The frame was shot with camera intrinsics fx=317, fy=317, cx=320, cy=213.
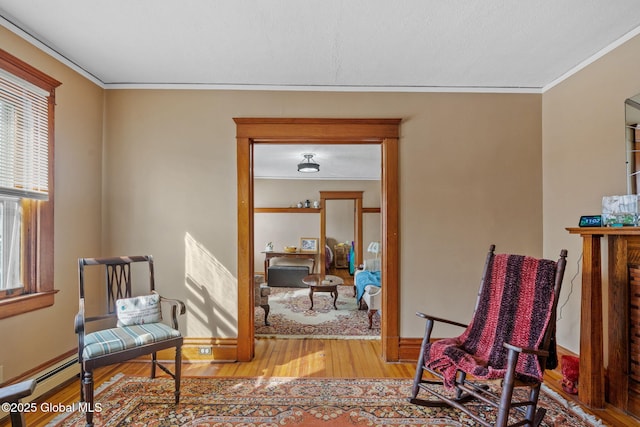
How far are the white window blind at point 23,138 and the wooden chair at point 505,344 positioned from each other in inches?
113

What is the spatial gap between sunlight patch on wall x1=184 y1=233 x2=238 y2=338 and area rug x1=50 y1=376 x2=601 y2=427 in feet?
1.54

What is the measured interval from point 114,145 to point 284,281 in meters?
4.32

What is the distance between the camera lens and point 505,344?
5.60 ft

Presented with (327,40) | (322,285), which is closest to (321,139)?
(327,40)

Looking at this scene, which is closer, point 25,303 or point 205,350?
point 25,303

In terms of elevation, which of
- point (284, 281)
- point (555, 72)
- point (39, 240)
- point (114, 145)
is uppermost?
point (555, 72)

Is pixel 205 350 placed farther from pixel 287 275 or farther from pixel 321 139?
pixel 287 275

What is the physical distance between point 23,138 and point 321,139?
86.9 inches

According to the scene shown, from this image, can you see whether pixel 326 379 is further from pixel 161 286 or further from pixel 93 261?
pixel 93 261

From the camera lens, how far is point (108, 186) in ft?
9.64

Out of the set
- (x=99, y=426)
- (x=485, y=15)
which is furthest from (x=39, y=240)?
(x=485, y=15)

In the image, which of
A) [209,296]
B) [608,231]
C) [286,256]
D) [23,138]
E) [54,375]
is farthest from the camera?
[286,256]

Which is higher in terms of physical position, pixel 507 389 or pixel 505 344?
pixel 505 344

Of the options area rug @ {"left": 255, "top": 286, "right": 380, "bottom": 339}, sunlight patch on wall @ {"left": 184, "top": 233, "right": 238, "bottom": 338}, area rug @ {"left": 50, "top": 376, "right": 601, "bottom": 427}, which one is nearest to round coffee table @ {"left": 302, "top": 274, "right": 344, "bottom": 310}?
area rug @ {"left": 255, "top": 286, "right": 380, "bottom": 339}
